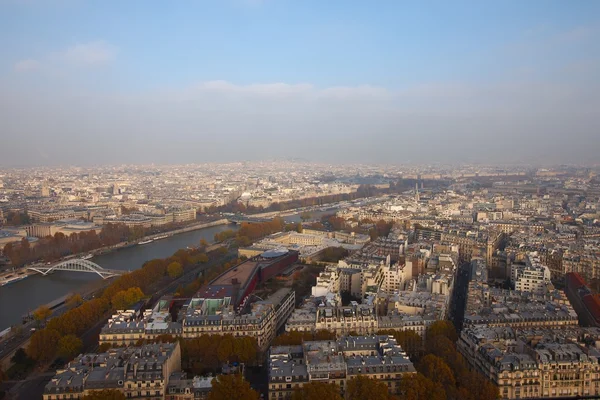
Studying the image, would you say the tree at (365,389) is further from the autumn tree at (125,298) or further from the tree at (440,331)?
the autumn tree at (125,298)

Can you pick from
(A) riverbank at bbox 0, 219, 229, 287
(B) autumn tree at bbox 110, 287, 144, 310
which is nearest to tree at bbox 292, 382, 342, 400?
(B) autumn tree at bbox 110, 287, 144, 310

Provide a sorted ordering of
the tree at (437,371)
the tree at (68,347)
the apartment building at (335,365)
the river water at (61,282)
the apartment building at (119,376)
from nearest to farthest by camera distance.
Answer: the apartment building at (119,376)
the apartment building at (335,365)
the tree at (437,371)
the tree at (68,347)
the river water at (61,282)

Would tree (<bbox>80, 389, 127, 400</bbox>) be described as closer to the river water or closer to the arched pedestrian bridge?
the river water

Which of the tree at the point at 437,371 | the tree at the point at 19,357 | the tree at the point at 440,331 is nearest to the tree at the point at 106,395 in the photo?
the tree at the point at 19,357

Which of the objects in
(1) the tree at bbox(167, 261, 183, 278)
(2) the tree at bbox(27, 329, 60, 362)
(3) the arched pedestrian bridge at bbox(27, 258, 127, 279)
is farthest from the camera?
(3) the arched pedestrian bridge at bbox(27, 258, 127, 279)

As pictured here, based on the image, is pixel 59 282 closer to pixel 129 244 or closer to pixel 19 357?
pixel 129 244
